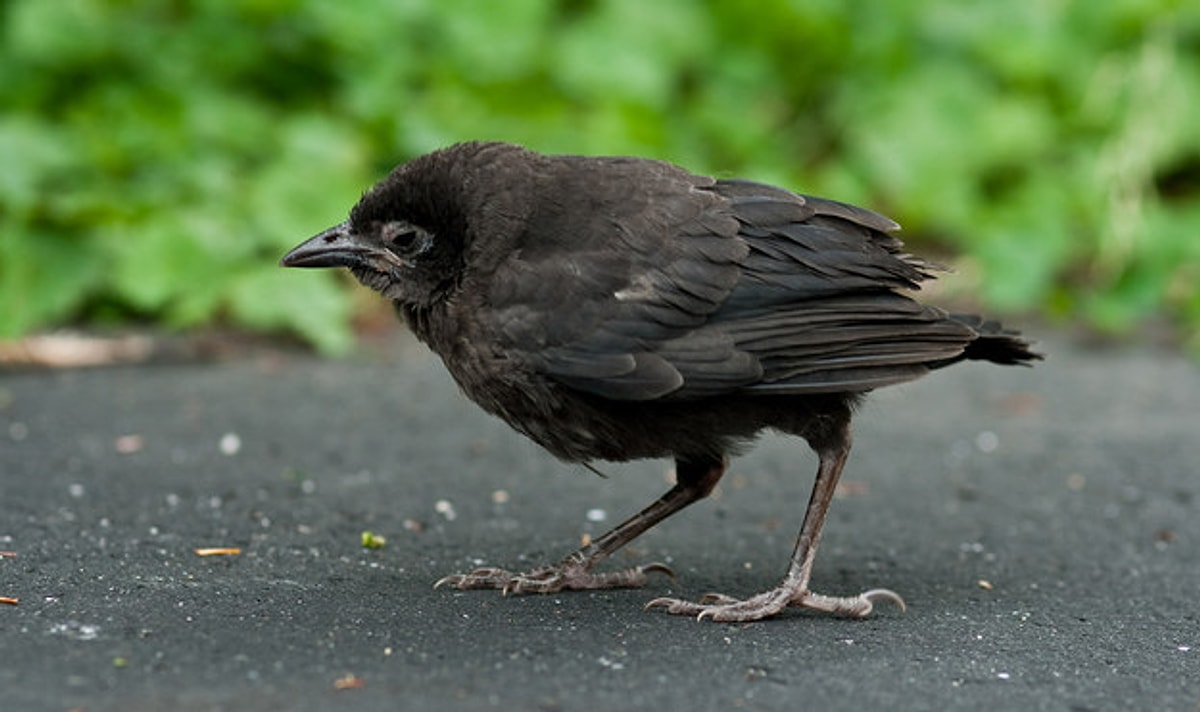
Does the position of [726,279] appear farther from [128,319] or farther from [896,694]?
[128,319]

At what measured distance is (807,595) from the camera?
4715mm

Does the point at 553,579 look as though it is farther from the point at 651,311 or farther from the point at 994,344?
the point at 994,344

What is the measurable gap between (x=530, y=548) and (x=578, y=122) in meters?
3.89

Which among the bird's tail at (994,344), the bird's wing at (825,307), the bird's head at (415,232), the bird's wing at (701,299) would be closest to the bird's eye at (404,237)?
the bird's head at (415,232)

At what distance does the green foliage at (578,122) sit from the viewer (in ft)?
25.2

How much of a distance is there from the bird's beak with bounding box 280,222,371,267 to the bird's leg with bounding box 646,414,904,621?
134 centimetres

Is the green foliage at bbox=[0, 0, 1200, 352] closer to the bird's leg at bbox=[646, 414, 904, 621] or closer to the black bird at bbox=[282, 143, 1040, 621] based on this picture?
the black bird at bbox=[282, 143, 1040, 621]

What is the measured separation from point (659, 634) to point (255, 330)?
3923 mm

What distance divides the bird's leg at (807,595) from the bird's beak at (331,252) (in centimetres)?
134

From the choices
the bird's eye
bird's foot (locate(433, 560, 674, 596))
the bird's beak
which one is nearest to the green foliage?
the bird's beak

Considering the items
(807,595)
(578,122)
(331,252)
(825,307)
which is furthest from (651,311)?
(578,122)

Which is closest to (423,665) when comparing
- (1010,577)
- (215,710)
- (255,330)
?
(215,710)

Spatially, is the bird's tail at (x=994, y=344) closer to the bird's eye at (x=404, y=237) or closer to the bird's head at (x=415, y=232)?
A: the bird's head at (x=415, y=232)

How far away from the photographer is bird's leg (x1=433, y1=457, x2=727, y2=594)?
4773 mm
